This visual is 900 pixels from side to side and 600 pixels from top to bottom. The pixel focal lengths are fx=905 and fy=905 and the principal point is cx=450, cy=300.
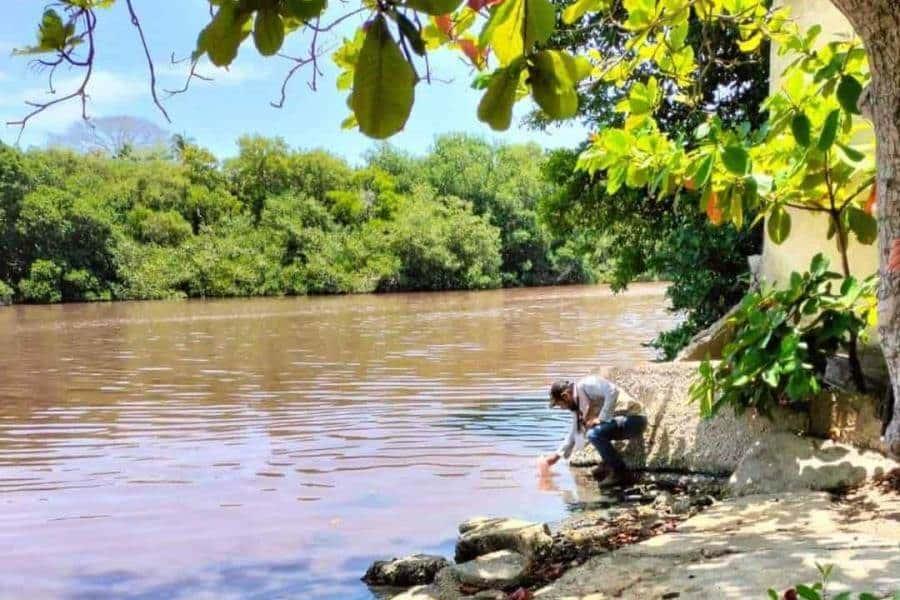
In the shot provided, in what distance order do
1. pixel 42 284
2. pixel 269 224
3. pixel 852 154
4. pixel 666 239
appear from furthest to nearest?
pixel 269 224 < pixel 42 284 < pixel 666 239 < pixel 852 154

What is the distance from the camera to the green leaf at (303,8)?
143 centimetres

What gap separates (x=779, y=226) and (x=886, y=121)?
2.69 metres

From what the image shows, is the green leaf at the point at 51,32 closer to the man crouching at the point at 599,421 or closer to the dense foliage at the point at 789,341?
the dense foliage at the point at 789,341

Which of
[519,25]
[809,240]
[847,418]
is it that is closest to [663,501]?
[847,418]

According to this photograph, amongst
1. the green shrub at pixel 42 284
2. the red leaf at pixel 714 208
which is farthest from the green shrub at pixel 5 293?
the red leaf at pixel 714 208

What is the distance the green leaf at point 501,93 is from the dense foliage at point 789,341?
4.63m

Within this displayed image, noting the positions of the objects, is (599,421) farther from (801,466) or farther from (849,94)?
(849,94)

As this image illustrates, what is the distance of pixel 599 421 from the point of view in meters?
6.77

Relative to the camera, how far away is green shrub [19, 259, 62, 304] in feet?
124

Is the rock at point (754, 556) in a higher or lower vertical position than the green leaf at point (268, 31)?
lower

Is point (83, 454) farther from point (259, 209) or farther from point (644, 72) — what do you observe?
point (259, 209)

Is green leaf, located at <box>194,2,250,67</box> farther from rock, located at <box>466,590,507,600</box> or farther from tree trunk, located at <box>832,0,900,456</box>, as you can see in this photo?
rock, located at <box>466,590,507,600</box>

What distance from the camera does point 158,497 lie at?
21.6 ft

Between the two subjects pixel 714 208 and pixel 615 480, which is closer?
pixel 714 208
